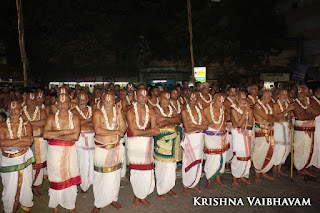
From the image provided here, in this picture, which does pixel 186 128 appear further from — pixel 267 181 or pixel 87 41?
pixel 87 41

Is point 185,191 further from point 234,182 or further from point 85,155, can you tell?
point 85,155

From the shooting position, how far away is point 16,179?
4305 mm

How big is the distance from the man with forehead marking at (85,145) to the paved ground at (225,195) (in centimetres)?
34

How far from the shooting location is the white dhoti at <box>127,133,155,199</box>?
15.9 feet

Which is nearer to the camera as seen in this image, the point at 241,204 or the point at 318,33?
the point at 241,204

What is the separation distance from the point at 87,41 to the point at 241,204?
20.0 metres

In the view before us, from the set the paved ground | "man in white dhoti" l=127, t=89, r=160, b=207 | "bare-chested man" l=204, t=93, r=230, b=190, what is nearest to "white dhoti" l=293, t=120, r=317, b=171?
the paved ground

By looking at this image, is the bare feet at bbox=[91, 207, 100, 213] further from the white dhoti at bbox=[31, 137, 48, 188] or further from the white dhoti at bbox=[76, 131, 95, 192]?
the white dhoti at bbox=[31, 137, 48, 188]

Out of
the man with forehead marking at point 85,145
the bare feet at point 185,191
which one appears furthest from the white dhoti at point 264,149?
the man with forehead marking at point 85,145

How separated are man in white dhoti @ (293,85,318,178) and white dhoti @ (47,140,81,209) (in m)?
5.43

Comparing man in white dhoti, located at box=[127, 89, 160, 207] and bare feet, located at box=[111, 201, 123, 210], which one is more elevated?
man in white dhoti, located at box=[127, 89, 160, 207]

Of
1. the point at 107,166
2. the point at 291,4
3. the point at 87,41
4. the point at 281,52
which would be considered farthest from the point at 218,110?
the point at 291,4

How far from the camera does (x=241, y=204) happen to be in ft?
15.9

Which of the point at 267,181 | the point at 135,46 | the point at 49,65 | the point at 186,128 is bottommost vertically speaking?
the point at 267,181
